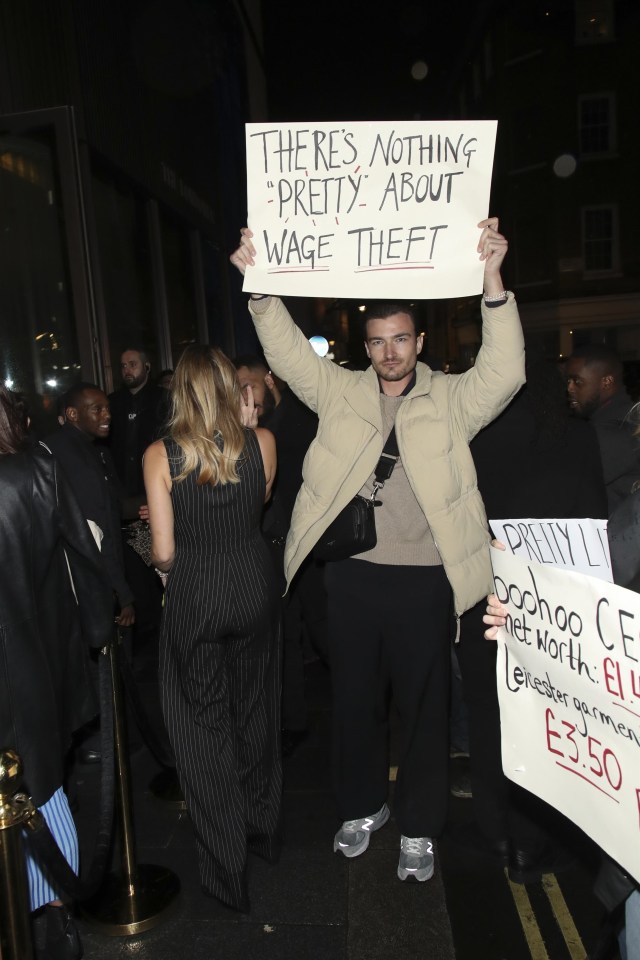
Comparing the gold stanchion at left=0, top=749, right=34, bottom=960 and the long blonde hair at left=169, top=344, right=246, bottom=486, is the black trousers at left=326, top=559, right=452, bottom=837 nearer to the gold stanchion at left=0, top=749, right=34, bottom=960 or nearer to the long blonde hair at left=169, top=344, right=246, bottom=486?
the long blonde hair at left=169, top=344, right=246, bottom=486

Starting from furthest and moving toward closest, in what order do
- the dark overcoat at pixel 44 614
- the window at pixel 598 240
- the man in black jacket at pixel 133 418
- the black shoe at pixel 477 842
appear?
the window at pixel 598 240 < the man in black jacket at pixel 133 418 < the black shoe at pixel 477 842 < the dark overcoat at pixel 44 614

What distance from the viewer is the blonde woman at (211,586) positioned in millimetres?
2992

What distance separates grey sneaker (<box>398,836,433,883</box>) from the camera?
126 inches

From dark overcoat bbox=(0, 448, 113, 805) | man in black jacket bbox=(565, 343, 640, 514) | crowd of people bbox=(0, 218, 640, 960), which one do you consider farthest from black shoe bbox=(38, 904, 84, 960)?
man in black jacket bbox=(565, 343, 640, 514)

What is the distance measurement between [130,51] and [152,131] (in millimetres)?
1071

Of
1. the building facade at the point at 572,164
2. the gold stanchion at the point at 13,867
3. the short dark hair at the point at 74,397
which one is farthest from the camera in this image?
the building facade at the point at 572,164

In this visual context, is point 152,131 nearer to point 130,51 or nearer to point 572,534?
point 130,51

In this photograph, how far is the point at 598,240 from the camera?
91.2 feet

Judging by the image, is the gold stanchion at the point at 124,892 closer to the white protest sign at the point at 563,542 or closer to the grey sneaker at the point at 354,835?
the grey sneaker at the point at 354,835

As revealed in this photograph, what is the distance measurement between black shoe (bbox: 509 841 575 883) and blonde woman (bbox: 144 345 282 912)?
41.7 inches

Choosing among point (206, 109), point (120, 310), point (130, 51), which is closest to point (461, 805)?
point (120, 310)

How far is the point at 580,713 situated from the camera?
1.76 meters

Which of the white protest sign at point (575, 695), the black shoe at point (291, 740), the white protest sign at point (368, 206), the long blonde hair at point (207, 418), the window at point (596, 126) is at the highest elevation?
the window at point (596, 126)

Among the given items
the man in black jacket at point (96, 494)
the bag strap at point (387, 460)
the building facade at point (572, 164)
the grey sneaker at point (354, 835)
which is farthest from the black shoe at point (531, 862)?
the building facade at point (572, 164)
